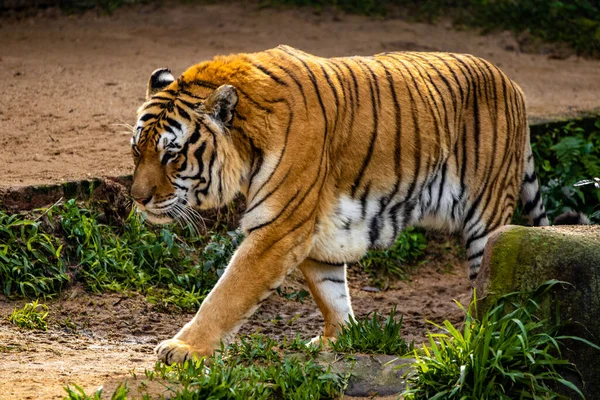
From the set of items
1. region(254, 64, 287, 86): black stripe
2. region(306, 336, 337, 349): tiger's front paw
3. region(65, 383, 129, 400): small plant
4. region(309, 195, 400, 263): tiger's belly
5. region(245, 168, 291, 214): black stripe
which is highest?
region(254, 64, 287, 86): black stripe

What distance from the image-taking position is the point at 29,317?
517cm

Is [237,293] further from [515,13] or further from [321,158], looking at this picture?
[515,13]

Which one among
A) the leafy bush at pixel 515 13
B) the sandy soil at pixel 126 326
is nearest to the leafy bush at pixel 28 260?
the sandy soil at pixel 126 326

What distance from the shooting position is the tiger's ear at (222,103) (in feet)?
14.5

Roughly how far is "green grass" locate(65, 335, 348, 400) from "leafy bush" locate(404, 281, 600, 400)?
385 millimetres

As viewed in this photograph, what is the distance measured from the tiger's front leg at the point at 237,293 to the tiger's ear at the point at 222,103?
1.80ft

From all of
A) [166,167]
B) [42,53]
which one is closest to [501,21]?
[42,53]

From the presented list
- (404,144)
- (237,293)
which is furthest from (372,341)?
(404,144)

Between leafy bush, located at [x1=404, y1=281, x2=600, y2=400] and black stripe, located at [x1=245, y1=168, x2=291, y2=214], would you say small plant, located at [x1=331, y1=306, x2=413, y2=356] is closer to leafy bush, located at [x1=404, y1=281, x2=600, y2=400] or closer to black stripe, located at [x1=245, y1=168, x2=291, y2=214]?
leafy bush, located at [x1=404, y1=281, x2=600, y2=400]

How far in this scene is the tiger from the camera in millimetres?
4484

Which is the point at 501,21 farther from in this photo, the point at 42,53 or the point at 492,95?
the point at 492,95

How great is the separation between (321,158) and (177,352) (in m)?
1.14

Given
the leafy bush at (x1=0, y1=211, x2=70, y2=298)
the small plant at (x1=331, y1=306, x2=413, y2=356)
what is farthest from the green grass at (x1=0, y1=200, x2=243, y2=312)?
the small plant at (x1=331, y1=306, x2=413, y2=356)

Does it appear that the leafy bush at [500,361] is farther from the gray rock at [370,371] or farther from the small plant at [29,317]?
the small plant at [29,317]
